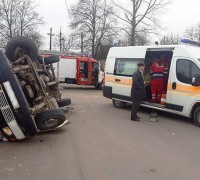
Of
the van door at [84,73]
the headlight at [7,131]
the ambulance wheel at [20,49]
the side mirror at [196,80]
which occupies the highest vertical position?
the ambulance wheel at [20,49]

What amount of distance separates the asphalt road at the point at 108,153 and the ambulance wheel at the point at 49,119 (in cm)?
26

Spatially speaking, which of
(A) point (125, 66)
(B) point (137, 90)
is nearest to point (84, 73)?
(A) point (125, 66)

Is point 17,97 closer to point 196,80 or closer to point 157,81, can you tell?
point 196,80

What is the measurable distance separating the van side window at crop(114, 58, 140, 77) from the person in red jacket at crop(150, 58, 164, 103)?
74 centimetres

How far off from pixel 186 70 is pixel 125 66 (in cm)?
301

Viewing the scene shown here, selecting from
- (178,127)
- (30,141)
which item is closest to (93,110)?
(178,127)

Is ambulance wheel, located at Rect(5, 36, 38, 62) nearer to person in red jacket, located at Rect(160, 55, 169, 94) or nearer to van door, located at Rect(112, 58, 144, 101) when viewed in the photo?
van door, located at Rect(112, 58, 144, 101)

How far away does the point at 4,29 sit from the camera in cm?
4062

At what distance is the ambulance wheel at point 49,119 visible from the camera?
7.71 m

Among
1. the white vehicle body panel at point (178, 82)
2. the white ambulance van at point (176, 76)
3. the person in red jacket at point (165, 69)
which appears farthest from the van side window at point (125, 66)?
the person in red jacket at point (165, 69)

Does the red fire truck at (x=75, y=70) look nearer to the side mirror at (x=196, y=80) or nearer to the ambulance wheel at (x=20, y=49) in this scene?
the ambulance wheel at (x=20, y=49)

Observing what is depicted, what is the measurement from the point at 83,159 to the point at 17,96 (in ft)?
5.95

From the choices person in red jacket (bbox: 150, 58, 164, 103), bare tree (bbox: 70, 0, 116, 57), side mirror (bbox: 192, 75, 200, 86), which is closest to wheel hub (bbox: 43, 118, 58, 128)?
side mirror (bbox: 192, 75, 200, 86)

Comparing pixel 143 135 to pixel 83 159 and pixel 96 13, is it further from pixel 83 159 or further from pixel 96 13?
pixel 96 13
